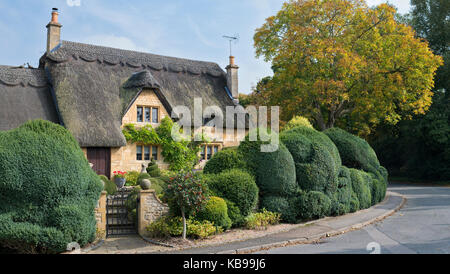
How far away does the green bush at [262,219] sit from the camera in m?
11.5

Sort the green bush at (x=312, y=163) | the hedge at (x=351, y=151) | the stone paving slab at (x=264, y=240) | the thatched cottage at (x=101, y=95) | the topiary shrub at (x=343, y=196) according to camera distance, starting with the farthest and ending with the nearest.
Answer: the thatched cottage at (x=101, y=95), the hedge at (x=351, y=151), the topiary shrub at (x=343, y=196), the green bush at (x=312, y=163), the stone paving slab at (x=264, y=240)

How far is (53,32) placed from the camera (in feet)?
74.1

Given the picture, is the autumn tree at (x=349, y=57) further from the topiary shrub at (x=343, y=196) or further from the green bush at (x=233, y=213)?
the green bush at (x=233, y=213)

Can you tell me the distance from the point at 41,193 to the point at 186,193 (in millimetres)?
3520

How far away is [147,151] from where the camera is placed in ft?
72.3

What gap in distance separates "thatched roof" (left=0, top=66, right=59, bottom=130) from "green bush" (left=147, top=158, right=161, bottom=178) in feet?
18.4

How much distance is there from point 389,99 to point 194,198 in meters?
19.8

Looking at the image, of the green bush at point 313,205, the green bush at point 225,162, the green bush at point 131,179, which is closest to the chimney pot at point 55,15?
the green bush at point 131,179

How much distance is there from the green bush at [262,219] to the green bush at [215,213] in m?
0.94

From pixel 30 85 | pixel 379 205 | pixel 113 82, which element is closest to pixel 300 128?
pixel 379 205

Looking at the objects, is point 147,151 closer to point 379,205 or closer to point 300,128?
point 300,128

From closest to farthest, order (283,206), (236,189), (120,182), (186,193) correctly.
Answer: (186,193) < (236,189) < (283,206) < (120,182)

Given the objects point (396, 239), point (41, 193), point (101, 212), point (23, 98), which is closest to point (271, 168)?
point (396, 239)

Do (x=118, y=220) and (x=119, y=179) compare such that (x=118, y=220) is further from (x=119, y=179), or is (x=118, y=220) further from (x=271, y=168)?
(x=119, y=179)
